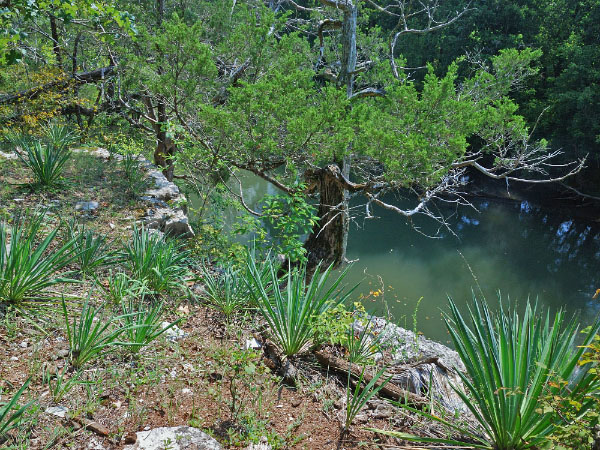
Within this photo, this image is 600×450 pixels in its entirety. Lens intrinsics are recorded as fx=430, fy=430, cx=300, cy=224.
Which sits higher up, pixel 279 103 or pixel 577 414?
pixel 279 103

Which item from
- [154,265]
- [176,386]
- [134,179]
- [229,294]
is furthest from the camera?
[134,179]

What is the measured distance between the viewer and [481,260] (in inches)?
452

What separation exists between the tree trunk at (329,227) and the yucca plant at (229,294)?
2.10 meters

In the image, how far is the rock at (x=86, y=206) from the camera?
4155 millimetres

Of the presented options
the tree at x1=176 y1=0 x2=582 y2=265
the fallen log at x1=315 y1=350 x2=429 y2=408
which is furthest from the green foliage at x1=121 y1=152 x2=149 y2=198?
the fallen log at x1=315 y1=350 x2=429 y2=408

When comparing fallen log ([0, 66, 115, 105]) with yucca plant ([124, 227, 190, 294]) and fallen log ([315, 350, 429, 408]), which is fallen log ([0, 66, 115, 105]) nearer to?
yucca plant ([124, 227, 190, 294])

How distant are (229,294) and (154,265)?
612 mm

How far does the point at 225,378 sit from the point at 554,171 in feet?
53.9

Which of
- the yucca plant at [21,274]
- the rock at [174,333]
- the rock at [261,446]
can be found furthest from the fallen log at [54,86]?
the rock at [261,446]

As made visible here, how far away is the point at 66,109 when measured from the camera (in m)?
7.01

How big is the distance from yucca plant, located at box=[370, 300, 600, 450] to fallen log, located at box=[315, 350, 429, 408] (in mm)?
292

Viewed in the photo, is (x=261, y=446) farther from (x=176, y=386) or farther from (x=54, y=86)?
(x=54, y=86)

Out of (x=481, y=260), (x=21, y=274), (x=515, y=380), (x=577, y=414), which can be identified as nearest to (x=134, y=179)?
(x=21, y=274)

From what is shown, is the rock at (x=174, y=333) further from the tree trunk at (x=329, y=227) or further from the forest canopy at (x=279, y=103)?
the tree trunk at (x=329, y=227)
